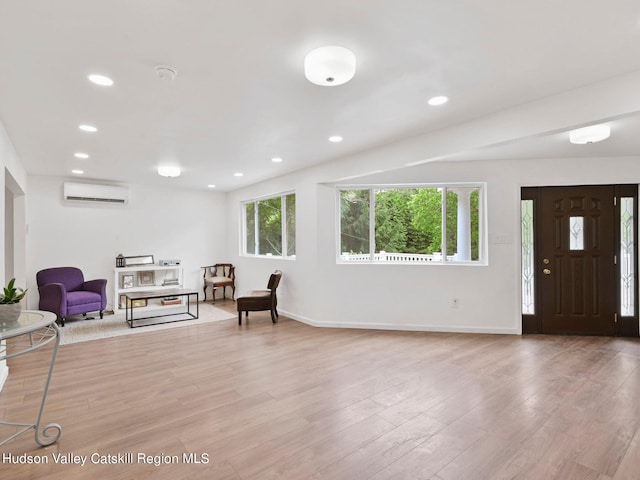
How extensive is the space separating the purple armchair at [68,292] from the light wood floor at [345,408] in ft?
4.52

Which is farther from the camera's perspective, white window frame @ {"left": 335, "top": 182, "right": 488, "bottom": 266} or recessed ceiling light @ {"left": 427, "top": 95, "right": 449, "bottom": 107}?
white window frame @ {"left": 335, "top": 182, "right": 488, "bottom": 266}

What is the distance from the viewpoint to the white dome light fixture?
74.9 inches

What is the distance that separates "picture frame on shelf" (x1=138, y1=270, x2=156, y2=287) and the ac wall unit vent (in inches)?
55.0

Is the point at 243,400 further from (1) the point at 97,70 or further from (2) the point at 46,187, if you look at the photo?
(2) the point at 46,187

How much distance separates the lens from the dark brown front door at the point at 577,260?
4.39 meters

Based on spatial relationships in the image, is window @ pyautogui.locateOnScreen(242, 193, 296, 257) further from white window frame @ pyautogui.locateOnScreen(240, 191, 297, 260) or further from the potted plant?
the potted plant

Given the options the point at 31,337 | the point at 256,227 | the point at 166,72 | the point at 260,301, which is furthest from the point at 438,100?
the point at 256,227

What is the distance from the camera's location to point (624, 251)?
4.39 m

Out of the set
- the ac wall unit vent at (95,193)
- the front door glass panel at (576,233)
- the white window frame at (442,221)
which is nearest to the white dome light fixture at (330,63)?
the white window frame at (442,221)

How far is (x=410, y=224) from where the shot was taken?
4887mm

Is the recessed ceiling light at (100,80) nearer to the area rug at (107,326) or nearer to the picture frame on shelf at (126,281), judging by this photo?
the area rug at (107,326)

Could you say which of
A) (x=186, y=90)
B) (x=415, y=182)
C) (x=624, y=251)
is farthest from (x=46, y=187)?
(x=624, y=251)

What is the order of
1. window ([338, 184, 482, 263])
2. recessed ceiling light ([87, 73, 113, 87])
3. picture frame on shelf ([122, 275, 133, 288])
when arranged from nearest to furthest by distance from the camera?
recessed ceiling light ([87, 73, 113, 87])
window ([338, 184, 482, 263])
picture frame on shelf ([122, 275, 133, 288])

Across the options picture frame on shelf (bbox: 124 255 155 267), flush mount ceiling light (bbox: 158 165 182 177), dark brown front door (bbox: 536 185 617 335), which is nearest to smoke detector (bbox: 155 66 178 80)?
flush mount ceiling light (bbox: 158 165 182 177)
